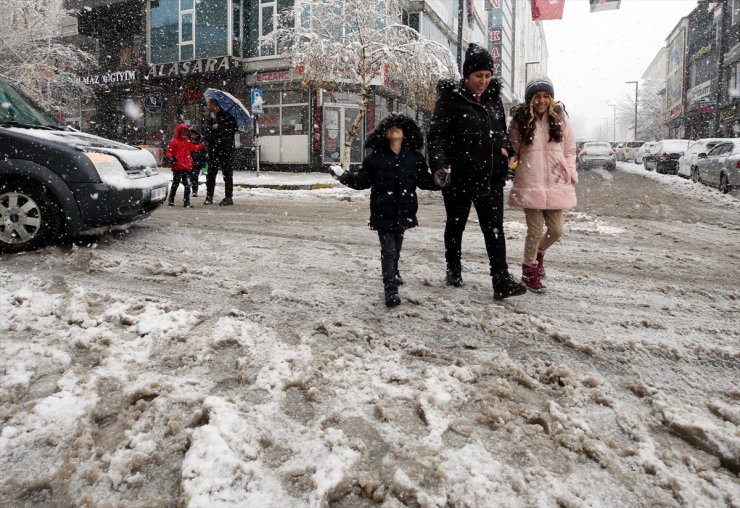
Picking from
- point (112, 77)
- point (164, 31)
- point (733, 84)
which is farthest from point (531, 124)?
point (733, 84)

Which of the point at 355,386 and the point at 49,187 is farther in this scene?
the point at 49,187

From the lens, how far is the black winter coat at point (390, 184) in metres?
3.77

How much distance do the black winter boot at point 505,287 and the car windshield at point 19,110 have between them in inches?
184

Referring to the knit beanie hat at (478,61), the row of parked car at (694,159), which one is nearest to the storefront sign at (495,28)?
the row of parked car at (694,159)

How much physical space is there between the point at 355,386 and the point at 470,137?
2.09 meters

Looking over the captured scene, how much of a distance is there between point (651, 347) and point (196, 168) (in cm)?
831

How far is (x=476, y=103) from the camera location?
3.80 metres

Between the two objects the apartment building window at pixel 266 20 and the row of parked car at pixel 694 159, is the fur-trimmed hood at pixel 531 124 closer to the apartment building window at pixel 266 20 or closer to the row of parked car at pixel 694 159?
the row of parked car at pixel 694 159

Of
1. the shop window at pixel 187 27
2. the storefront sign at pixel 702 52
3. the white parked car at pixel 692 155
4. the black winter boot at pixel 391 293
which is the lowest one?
the black winter boot at pixel 391 293

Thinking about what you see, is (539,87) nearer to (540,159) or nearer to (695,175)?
(540,159)

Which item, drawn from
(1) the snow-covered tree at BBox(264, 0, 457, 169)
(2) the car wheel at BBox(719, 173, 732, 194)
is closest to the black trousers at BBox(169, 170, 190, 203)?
(1) the snow-covered tree at BBox(264, 0, 457, 169)

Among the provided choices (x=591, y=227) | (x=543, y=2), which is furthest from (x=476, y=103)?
(x=543, y=2)

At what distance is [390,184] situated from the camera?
3.77 meters

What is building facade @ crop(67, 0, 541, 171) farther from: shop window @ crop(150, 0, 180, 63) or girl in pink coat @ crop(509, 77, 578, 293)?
girl in pink coat @ crop(509, 77, 578, 293)
